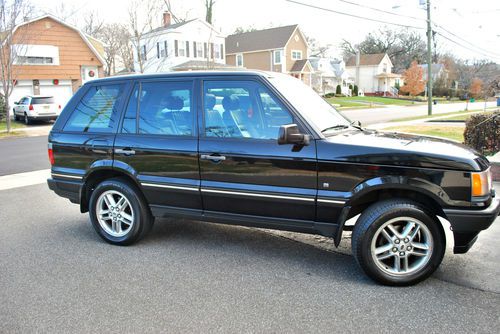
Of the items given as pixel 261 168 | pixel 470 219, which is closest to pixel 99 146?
pixel 261 168

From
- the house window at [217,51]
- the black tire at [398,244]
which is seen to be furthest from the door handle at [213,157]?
the house window at [217,51]

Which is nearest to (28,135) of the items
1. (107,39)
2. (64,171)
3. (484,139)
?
(64,171)

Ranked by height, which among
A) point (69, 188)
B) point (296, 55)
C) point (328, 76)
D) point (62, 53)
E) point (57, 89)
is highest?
point (296, 55)

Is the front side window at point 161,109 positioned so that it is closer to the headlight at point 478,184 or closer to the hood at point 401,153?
the hood at point 401,153

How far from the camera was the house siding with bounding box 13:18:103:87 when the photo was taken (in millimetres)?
29734

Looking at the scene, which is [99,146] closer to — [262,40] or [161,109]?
[161,109]

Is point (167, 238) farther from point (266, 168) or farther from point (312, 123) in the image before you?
point (312, 123)

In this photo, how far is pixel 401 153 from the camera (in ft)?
12.4

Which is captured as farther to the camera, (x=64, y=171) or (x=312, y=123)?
(x=64, y=171)

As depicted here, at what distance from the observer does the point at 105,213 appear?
5133mm

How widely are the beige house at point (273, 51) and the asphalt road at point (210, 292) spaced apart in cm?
4630

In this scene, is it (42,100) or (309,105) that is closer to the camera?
(309,105)

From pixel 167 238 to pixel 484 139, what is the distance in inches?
284

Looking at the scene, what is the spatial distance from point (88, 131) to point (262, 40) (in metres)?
49.2
